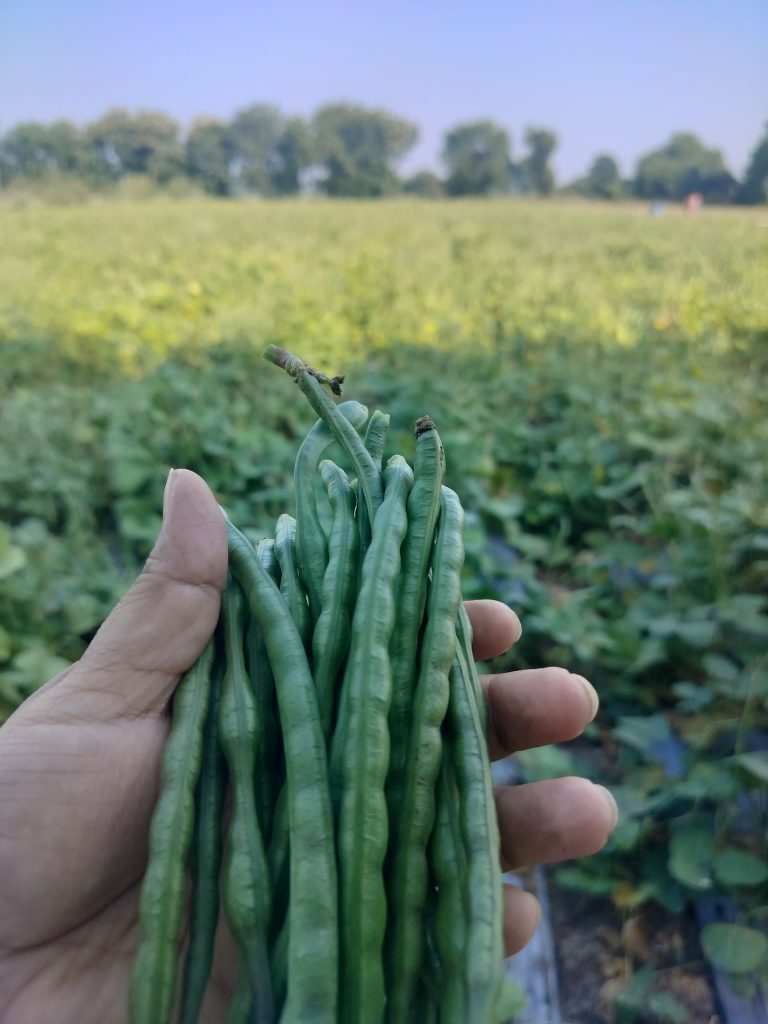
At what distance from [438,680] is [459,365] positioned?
502 centimetres

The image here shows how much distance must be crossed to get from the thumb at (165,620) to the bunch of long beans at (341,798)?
2.3 inches

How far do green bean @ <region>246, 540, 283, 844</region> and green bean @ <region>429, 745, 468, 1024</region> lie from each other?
0.34 m

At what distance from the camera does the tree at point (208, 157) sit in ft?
146

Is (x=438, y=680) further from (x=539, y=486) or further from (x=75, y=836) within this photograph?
(x=539, y=486)

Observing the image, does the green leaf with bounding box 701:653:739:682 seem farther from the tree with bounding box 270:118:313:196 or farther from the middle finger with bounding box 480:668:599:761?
the tree with bounding box 270:118:313:196

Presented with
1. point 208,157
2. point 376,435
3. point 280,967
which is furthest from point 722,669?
point 208,157

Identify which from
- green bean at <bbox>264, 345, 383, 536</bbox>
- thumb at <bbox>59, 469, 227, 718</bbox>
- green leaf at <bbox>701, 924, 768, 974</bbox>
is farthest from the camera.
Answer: green leaf at <bbox>701, 924, 768, 974</bbox>

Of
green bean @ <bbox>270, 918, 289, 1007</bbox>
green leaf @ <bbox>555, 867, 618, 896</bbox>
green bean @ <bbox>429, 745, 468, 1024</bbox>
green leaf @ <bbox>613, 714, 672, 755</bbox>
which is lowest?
green leaf @ <bbox>555, 867, 618, 896</bbox>

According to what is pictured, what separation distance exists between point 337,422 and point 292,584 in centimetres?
42

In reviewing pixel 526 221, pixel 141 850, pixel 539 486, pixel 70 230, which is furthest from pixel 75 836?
pixel 526 221

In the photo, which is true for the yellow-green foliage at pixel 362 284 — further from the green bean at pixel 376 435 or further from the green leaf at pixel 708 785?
the green leaf at pixel 708 785

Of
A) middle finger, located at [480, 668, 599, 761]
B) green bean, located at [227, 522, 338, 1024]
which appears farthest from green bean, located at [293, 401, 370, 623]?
middle finger, located at [480, 668, 599, 761]

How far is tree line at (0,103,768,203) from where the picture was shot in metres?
37.2

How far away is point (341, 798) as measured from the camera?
1.34m
